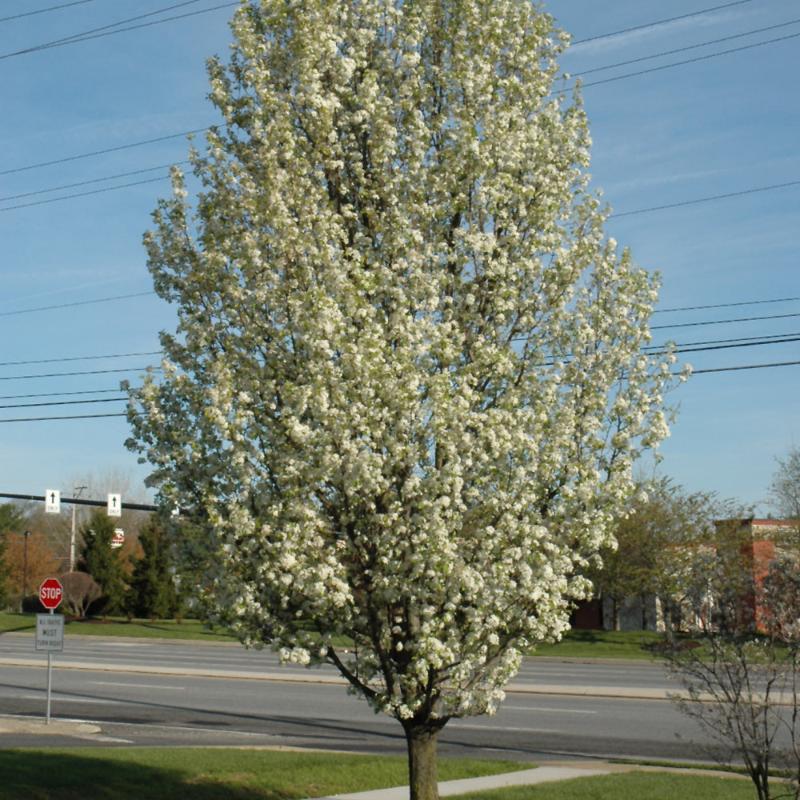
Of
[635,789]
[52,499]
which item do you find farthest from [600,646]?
[635,789]

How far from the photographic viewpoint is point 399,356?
8.16 m

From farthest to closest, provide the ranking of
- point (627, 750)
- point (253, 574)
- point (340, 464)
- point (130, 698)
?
point (130, 698)
point (627, 750)
point (253, 574)
point (340, 464)

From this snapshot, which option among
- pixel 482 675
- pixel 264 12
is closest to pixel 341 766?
pixel 482 675

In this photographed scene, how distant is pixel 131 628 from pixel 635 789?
42.7 m

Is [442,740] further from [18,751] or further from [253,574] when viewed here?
[253,574]

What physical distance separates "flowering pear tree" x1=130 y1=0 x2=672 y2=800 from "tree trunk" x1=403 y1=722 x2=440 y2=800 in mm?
25

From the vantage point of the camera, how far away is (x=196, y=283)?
8.95 meters

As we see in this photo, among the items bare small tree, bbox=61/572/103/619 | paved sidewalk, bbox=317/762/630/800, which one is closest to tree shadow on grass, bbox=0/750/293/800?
paved sidewalk, bbox=317/762/630/800

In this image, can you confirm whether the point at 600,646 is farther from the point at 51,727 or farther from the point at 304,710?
the point at 51,727

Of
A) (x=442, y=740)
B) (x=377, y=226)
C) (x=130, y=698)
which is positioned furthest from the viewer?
(x=130, y=698)

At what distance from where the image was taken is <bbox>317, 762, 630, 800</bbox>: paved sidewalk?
12.9 metres

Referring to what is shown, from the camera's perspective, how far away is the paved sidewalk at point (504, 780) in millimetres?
12922

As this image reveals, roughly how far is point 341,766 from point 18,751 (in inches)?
172

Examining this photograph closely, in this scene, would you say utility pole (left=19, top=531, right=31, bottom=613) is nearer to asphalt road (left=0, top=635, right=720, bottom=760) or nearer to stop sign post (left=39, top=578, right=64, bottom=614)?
asphalt road (left=0, top=635, right=720, bottom=760)
